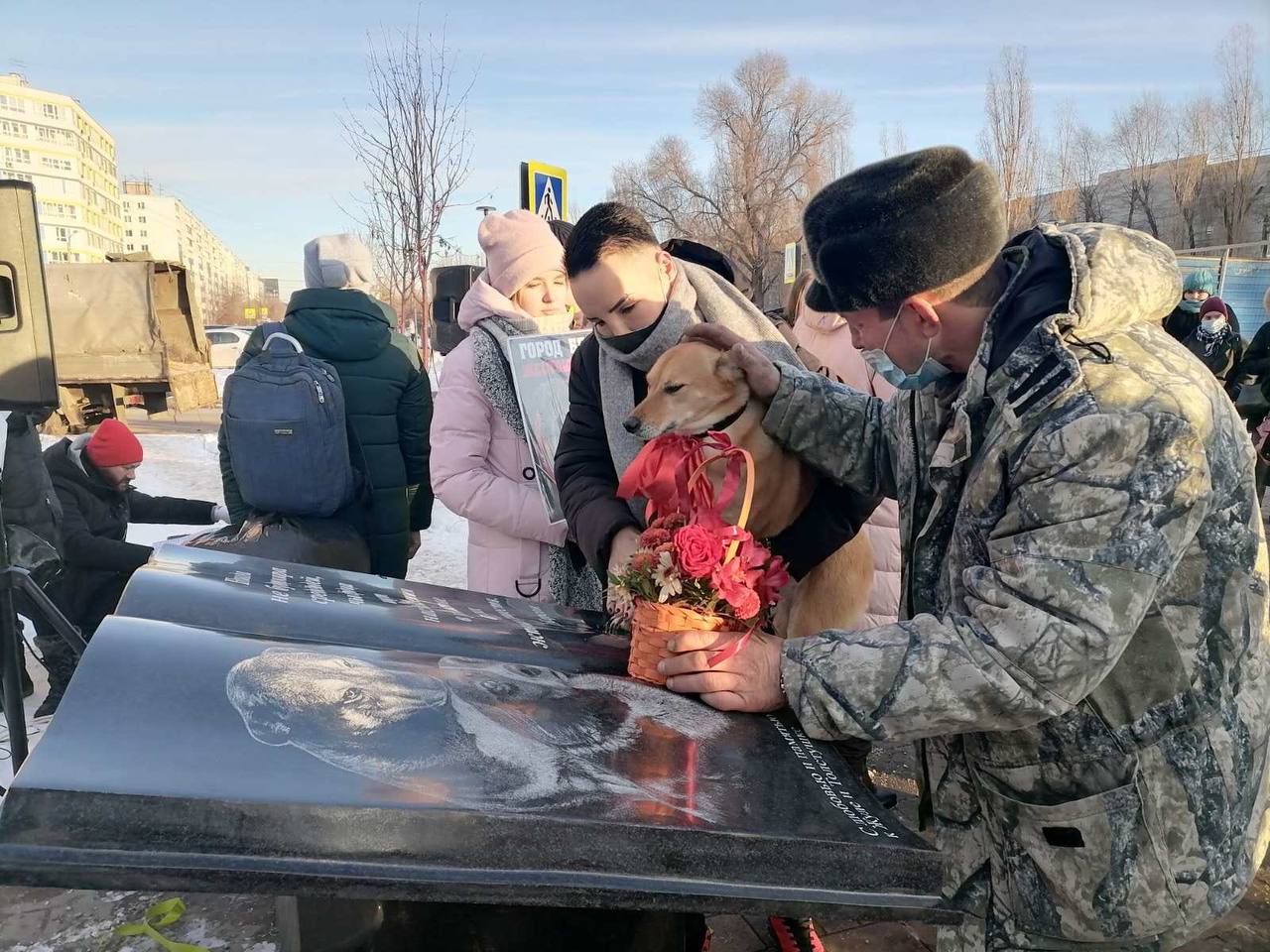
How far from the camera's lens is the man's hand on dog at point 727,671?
1.46 meters

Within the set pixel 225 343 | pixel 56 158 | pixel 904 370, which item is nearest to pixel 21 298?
pixel 904 370

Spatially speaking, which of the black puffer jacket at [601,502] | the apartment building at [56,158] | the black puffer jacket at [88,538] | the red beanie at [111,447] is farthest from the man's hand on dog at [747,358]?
the apartment building at [56,158]

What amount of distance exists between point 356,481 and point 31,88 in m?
130

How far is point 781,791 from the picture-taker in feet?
4.00

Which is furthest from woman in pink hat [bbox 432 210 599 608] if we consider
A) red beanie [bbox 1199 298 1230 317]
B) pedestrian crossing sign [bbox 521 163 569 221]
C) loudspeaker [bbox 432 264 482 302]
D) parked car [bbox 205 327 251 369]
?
parked car [bbox 205 327 251 369]

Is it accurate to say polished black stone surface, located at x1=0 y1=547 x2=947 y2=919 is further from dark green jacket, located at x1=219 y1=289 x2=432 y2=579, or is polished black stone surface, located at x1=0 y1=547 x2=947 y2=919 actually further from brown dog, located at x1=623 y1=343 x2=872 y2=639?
dark green jacket, located at x1=219 y1=289 x2=432 y2=579

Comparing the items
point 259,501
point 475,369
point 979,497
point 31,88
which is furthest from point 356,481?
point 31,88

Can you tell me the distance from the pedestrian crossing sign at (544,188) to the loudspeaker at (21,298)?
4.17 m

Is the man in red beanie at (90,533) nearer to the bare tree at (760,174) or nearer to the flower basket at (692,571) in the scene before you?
the flower basket at (692,571)

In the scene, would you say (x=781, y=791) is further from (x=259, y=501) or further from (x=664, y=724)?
(x=259, y=501)

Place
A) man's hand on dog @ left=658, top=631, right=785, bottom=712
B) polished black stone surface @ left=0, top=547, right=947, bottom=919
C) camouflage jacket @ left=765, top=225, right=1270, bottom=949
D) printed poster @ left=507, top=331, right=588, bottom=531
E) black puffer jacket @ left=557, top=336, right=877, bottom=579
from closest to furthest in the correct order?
polished black stone surface @ left=0, top=547, right=947, bottom=919, camouflage jacket @ left=765, top=225, right=1270, bottom=949, man's hand on dog @ left=658, top=631, right=785, bottom=712, black puffer jacket @ left=557, top=336, right=877, bottom=579, printed poster @ left=507, top=331, right=588, bottom=531

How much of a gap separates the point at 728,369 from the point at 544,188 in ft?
19.1

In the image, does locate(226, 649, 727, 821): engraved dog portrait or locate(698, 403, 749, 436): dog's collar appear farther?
locate(698, 403, 749, 436): dog's collar

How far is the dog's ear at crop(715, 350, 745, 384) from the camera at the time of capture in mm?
2158
